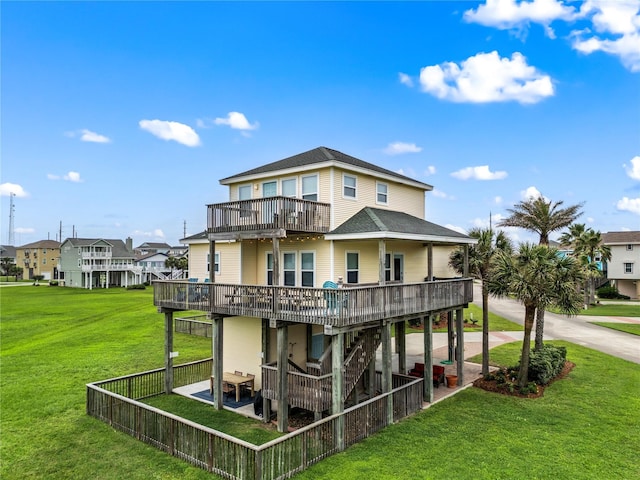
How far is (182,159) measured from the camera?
138 feet

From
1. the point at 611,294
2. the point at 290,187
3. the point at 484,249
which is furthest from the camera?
the point at 611,294

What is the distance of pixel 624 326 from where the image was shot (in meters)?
32.1

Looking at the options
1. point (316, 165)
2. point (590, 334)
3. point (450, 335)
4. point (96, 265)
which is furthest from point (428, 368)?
point (96, 265)

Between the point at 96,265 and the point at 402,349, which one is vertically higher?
the point at 96,265

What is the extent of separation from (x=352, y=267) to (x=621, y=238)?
181ft

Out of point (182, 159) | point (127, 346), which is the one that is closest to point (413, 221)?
point (127, 346)

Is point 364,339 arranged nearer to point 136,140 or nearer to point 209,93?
point 209,93

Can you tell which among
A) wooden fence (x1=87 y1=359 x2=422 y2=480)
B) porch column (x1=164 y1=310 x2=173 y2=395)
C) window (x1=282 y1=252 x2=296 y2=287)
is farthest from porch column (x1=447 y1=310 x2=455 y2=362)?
porch column (x1=164 y1=310 x2=173 y2=395)

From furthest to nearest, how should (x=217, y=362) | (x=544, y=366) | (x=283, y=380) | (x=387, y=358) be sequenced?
(x=544, y=366), (x=217, y=362), (x=387, y=358), (x=283, y=380)

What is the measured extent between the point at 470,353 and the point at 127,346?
21.7 m

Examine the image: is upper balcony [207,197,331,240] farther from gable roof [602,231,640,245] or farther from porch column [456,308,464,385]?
gable roof [602,231,640,245]

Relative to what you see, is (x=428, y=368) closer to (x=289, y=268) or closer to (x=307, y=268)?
(x=307, y=268)

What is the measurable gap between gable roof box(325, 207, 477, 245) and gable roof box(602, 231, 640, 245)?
4768cm

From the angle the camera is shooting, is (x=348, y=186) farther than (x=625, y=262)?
No
